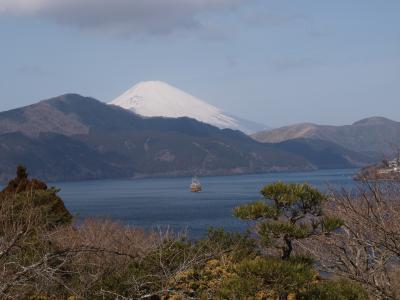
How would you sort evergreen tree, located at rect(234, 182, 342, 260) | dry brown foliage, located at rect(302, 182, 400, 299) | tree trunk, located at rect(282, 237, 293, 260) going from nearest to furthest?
1. dry brown foliage, located at rect(302, 182, 400, 299)
2. evergreen tree, located at rect(234, 182, 342, 260)
3. tree trunk, located at rect(282, 237, 293, 260)

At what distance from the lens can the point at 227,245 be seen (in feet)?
50.4

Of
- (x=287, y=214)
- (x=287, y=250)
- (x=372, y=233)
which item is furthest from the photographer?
(x=287, y=214)

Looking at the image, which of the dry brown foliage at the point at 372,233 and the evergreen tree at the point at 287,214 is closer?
the dry brown foliage at the point at 372,233


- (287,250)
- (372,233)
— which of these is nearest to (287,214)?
(287,250)

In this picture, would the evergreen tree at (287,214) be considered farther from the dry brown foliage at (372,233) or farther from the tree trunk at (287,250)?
the dry brown foliage at (372,233)

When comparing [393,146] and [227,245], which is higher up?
[393,146]

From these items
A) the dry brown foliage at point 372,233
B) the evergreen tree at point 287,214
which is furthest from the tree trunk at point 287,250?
the dry brown foliage at point 372,233

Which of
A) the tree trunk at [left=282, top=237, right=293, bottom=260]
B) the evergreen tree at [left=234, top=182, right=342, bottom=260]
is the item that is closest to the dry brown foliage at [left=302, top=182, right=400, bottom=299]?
the evergreen tree at [left=234, top=182, right=342, bottom=260]

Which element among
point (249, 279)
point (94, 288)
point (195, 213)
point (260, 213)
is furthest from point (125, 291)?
point (195, 213)

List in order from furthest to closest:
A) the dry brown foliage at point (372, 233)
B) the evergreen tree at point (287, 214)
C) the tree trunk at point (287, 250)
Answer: the tree trunk at point (287, 250) < the evergreen tree at point (287, 214) < the dry brown foliage at point (372, 233)

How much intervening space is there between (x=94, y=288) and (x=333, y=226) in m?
4.29

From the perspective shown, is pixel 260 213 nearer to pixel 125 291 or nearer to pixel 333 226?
pixel 333 226

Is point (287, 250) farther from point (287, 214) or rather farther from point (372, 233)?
point (372, 233)

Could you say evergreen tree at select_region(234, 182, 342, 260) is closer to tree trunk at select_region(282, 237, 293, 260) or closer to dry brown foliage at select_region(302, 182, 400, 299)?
tree trunk at select_region(282, 237, 293, 260)
